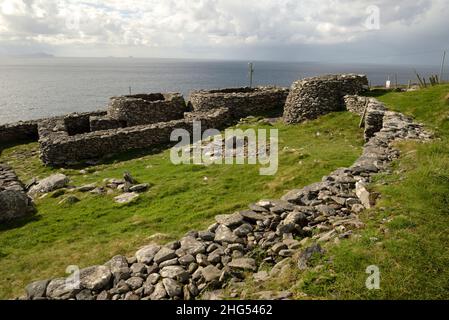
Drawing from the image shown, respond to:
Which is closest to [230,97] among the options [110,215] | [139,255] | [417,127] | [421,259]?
[417,127]

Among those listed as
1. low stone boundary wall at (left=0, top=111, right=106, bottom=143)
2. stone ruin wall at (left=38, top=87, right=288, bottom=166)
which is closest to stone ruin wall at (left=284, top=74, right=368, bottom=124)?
stone ruin wall at (left=38, top=87, right=288, bottom=166)

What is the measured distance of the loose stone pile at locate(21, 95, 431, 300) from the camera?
8.13 meters

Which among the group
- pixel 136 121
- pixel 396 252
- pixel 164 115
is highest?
pixel 164 115

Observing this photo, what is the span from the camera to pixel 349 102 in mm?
25859

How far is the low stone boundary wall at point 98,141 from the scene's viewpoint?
24.0 meters

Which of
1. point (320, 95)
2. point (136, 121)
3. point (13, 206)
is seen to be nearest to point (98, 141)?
point (136, 121)

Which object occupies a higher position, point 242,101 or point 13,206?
point 242,101

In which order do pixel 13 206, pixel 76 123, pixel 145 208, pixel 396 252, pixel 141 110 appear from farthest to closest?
pixel 76 123 → pixel 141 110 → pixel 13 206 → pixel 145 208 → pixel 396 252

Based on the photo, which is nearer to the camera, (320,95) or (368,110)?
(368,110)

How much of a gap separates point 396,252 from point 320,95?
2049 cm

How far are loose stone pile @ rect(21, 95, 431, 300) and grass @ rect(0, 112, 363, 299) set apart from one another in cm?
187

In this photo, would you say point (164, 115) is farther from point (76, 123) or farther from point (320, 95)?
point (320, 95)

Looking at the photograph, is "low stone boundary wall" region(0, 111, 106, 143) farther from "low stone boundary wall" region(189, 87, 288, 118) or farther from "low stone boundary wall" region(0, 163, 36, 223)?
"low stone boundary wall" region(0, 163, 36, 223)

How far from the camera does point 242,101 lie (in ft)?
106
